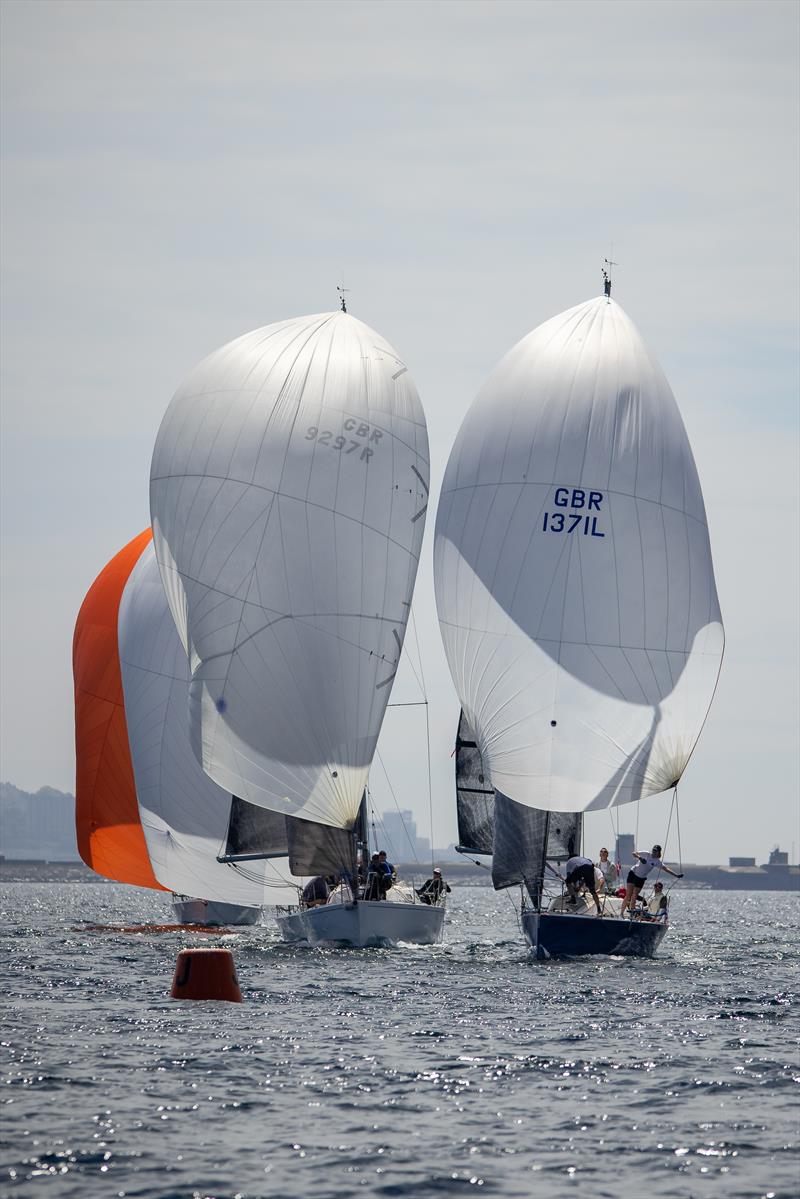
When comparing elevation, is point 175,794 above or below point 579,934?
above

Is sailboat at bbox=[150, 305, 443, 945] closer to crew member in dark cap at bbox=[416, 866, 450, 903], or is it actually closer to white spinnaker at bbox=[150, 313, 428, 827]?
white spinnaker at bbox=[150, 313, 428, 827]

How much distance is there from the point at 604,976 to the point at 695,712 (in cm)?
571

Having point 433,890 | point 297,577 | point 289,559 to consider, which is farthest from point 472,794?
point 289,559

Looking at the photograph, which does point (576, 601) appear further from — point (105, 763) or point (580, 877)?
point (105, 763)

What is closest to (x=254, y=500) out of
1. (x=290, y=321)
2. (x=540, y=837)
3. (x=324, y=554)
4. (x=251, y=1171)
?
(x=324, y=554)

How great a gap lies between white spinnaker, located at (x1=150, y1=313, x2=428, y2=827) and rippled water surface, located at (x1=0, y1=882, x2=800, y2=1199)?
16.5 ft

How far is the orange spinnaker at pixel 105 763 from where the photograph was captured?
120ft

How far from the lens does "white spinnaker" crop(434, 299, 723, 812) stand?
28.0 metres

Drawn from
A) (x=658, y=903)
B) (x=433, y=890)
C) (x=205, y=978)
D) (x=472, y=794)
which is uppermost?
(x=472, y=794)

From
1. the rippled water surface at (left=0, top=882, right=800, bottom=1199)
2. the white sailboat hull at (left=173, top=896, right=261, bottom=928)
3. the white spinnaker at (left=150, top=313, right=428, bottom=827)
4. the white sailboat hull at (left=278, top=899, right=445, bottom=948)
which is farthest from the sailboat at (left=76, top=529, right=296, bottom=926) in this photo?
the rippled water surface at (left=0, top=882, right=800, bottom=1199)

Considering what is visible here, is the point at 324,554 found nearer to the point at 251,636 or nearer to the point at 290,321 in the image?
the point at 251,636

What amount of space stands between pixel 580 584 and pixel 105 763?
13.2m

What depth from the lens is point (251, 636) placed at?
28.7m

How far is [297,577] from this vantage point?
94.3 feet
